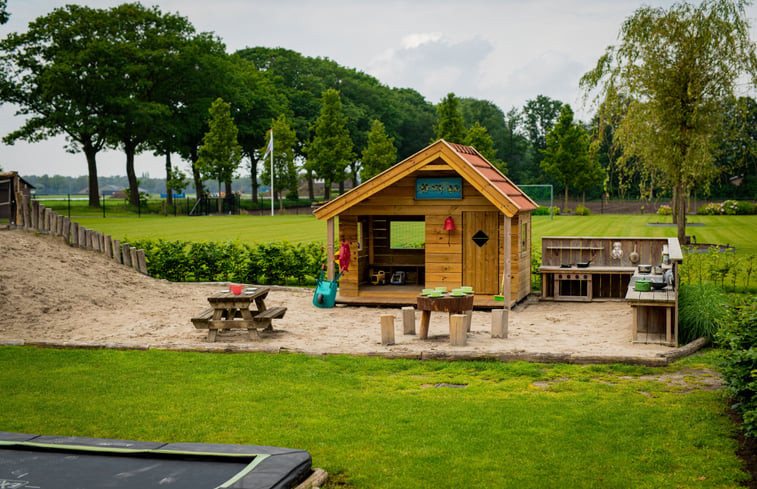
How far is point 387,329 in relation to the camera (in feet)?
39.2

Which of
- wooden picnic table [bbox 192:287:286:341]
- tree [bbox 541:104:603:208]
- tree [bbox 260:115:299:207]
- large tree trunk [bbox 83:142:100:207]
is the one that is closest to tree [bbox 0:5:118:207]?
large tree trunk [bbox 83:142:100:207]

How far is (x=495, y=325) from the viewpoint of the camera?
41.6 feet

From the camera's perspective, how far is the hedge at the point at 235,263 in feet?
66.7

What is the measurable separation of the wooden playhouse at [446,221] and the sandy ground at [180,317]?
0.76 meters

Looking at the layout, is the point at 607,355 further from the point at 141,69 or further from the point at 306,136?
the point at 306,136

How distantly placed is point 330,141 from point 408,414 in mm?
56060

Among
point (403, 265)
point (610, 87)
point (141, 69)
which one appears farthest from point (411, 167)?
point (141, 69)

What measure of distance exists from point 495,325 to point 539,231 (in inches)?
941

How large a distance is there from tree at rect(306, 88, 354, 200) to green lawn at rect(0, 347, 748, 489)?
172 feet

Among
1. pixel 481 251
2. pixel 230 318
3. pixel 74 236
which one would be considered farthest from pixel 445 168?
pixel 74 236

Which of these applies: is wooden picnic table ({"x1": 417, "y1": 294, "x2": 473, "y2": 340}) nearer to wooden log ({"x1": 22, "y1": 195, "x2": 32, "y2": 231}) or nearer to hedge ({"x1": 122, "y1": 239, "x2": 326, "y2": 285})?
hedge ({"x1": 122, "y1": 239, "x2": 326, "y2": 285})

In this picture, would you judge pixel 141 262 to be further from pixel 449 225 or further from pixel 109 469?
pixel 109 469

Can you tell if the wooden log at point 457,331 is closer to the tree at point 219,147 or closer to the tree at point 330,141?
the tree at point 219,147

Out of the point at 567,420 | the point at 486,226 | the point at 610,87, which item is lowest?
the point at 567,420
